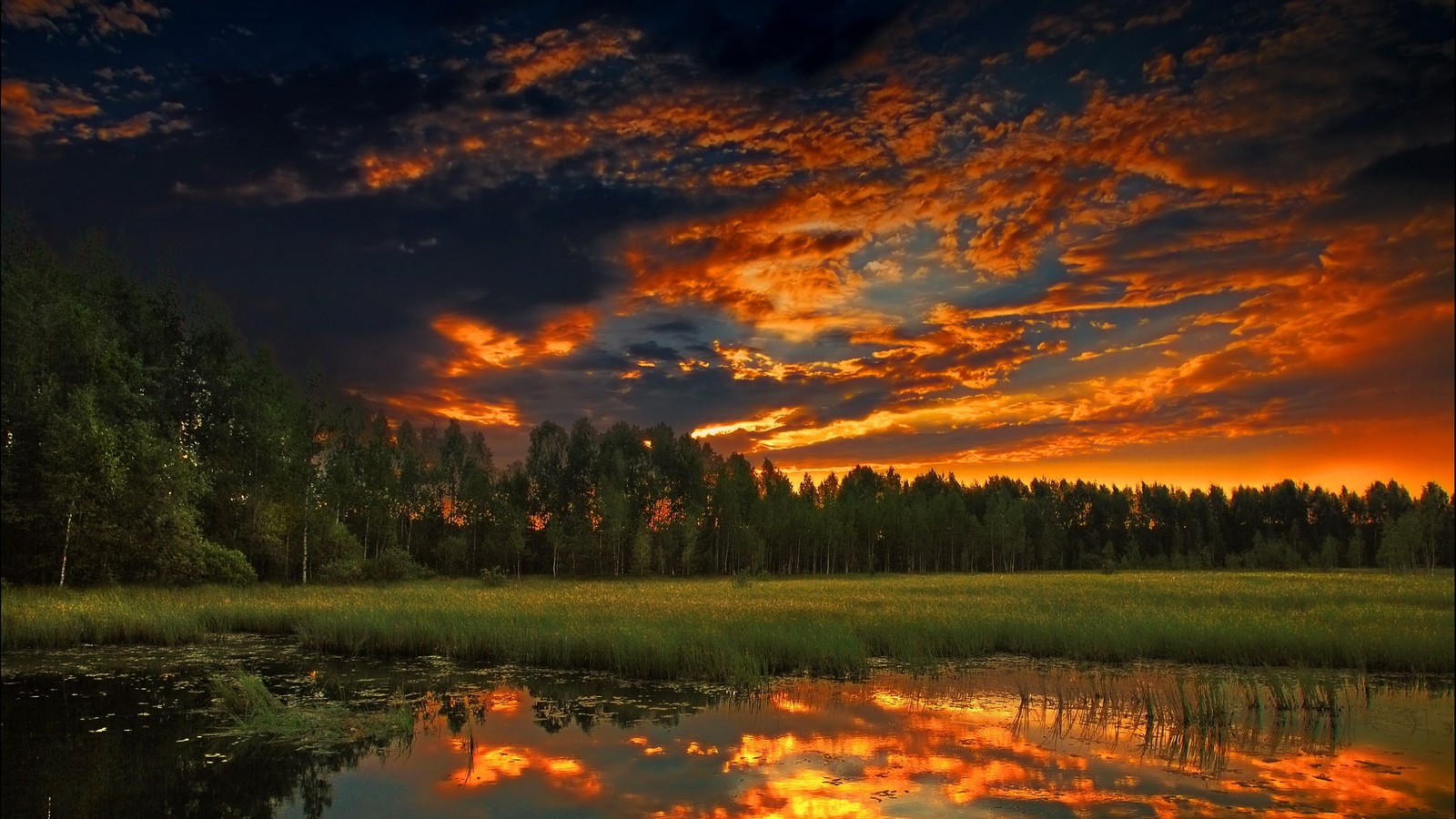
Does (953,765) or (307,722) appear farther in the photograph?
(307,722)

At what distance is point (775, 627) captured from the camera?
80.1ft

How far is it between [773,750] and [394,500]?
69065 millimetres

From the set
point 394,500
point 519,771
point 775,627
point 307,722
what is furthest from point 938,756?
point 394,500

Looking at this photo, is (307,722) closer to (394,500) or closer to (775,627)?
(775,627)

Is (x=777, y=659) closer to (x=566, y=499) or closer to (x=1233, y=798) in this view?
(x=1233, y=798)

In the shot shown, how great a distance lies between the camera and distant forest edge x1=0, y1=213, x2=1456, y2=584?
34.2m

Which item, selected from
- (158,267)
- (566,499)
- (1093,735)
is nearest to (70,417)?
(158,267)

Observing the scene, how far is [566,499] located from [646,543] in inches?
656

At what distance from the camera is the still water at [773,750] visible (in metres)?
10.5

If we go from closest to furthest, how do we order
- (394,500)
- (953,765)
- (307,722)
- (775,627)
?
1. (953,765)
2. (307,722)
3. (775,627)
4. (394,500)

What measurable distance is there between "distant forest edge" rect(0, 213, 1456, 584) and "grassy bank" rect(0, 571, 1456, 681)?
3.08m

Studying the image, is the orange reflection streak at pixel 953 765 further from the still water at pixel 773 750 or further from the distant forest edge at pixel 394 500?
the distant forest edge at pixel 394 500

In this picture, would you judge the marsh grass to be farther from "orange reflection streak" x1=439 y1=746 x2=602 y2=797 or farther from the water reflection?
"orange reflection streak" x1=439 y1=746 x2=602 y2=797

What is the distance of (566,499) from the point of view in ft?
300
